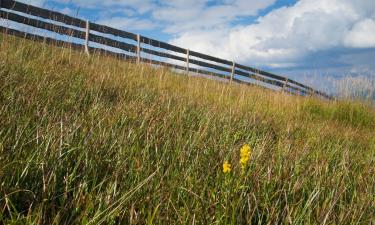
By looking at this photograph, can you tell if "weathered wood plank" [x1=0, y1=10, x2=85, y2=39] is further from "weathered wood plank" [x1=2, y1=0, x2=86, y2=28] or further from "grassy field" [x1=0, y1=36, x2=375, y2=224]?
"grassy field" [x1=0, y1=36, x2=375, y2=224]

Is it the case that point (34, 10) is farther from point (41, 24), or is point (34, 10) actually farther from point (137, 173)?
point (137, 173)

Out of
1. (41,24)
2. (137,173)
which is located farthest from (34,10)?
(137,173)

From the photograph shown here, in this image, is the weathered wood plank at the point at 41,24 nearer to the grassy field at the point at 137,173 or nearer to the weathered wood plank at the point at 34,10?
the weathered wood plank at the point at 34,10

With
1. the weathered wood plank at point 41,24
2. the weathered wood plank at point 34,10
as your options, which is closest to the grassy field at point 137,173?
the weathered wood plank at point 41,24

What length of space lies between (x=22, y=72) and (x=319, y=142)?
281 centimetres

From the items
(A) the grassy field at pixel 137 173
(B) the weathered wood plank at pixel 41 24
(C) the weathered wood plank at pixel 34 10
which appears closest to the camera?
(A) the grassy field at pixel 137 173

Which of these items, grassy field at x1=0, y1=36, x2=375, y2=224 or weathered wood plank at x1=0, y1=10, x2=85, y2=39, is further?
weathered wood plank at x1=0, y1=10, x2=85, y2=39

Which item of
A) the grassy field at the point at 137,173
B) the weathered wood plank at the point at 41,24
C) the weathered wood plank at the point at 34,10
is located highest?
the weathered wood plank at the point at 34,10

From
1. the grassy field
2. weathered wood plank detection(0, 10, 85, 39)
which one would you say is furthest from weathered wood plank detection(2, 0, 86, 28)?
the grassy field

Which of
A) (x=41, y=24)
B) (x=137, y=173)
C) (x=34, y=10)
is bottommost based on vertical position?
(x=137, y=173)

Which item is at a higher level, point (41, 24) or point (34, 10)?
point (34, 10)

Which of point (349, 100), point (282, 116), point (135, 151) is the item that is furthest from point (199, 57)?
point (135, 151)

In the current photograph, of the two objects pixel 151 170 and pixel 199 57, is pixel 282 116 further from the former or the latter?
pixel 199 57

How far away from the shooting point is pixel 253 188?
1.71 m
